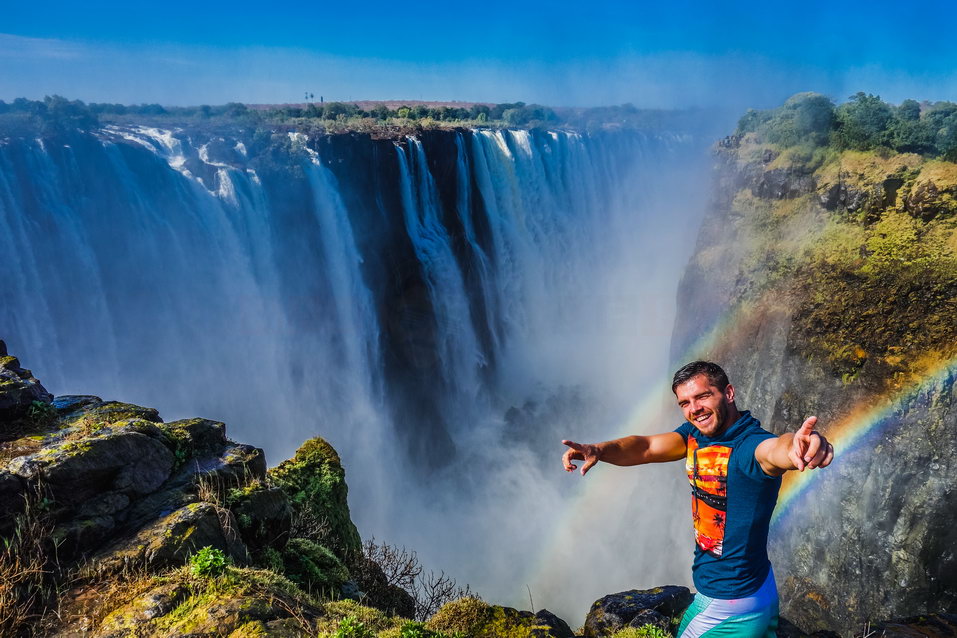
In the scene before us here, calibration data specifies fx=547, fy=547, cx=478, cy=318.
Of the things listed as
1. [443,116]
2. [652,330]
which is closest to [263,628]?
[652,330]

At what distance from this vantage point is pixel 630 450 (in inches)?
135

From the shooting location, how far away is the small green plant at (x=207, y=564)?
3.98 metres

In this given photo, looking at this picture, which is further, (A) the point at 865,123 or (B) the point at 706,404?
(A) the point at 865,123

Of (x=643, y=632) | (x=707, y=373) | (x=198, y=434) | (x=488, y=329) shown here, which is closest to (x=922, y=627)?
(x=643, y=632)

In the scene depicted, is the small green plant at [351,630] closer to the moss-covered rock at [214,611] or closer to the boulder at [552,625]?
the moss-covered rock at [214,611]

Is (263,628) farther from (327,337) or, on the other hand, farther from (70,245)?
(327,337)

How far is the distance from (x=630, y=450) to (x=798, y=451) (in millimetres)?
1167

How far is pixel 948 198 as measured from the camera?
13.0 meters

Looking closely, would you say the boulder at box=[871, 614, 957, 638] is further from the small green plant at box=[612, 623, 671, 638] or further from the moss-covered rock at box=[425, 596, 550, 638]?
the moss-covered rock at box=[425, 596, 550, 638]

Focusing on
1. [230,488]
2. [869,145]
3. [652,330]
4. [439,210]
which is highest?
[869,145]

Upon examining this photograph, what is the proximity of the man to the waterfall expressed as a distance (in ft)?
53.4

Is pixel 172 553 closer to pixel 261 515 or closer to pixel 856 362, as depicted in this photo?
pixel 261 515

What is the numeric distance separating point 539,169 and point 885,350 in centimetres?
2048

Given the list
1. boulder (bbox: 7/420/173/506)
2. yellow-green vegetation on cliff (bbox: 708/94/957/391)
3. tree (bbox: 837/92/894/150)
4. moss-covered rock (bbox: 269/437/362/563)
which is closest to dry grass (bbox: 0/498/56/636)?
boulder (bbox: 7/420/173/506)
